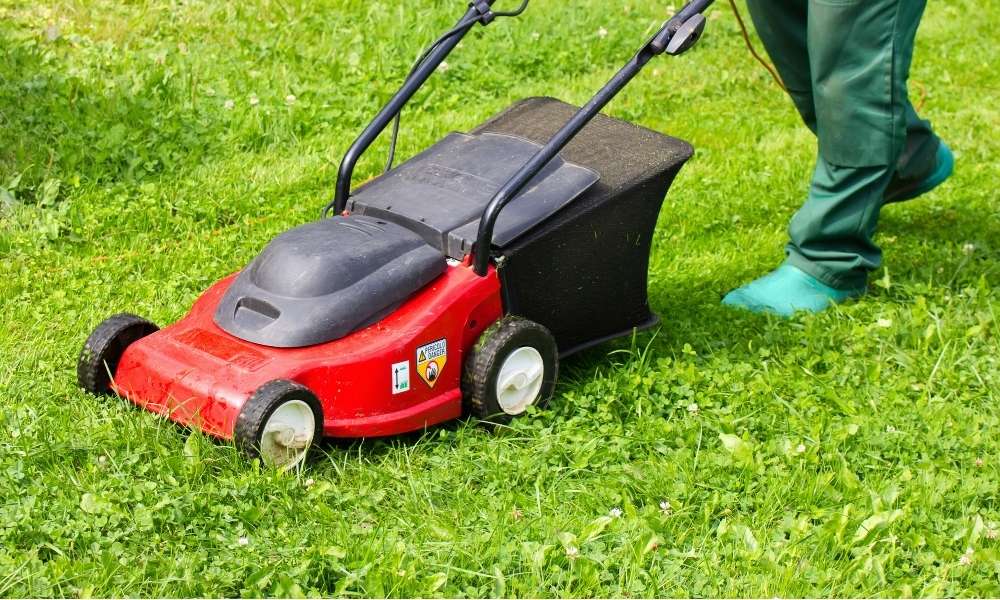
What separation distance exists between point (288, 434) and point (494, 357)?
18.7 inches

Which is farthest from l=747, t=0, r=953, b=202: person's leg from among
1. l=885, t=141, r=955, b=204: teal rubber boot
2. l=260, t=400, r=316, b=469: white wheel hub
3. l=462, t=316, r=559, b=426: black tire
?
l=260, t=400, r=316, b=469: white wheel hub

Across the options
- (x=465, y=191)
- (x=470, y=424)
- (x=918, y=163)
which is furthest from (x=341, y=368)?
(x=918, y=163)

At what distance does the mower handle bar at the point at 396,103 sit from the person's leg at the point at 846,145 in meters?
0.84

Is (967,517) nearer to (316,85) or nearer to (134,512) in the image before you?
(134,512)

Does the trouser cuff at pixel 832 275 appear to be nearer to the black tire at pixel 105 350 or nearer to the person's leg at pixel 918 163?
the person's leg at pixel 918 163

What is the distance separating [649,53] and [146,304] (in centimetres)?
147

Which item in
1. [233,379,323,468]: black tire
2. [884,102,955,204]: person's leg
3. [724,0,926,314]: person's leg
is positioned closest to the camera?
[233,379,323,468]: black tire

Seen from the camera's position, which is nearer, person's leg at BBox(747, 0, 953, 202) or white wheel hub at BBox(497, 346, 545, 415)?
white wheel hub at BBox(497, 346, 545, 415)

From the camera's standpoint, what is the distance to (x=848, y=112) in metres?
3.34

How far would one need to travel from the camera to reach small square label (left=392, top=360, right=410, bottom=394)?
2.71m

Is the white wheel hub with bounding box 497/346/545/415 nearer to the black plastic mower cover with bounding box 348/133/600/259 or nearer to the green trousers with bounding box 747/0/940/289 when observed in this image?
the black plastic mower cover with bounding box 348/133/600/259

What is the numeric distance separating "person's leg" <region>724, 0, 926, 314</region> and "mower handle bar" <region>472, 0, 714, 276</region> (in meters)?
0.55

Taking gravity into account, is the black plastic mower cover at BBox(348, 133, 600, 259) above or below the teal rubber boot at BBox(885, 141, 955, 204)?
above

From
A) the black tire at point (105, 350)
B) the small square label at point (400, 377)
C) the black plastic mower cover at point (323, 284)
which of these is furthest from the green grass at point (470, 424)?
the black plastic mower cover at point (323, 284)
